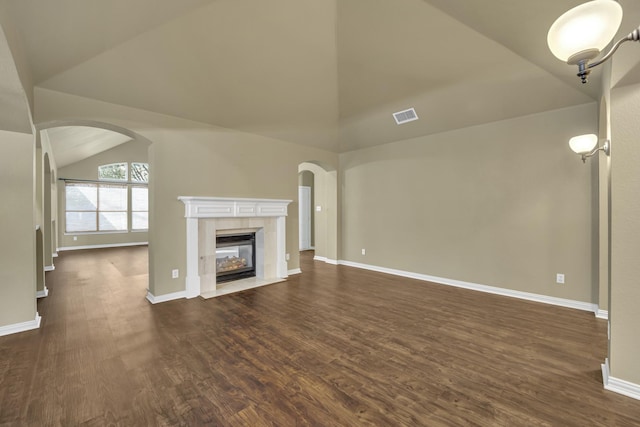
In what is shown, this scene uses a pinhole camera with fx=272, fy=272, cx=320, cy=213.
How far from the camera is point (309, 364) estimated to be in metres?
2.30

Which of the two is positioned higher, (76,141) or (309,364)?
(76,141)

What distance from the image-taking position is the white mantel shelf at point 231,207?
402 cm

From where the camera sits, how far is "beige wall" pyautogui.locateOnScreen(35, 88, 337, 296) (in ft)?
10.7

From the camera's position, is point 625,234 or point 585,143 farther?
point 585,143

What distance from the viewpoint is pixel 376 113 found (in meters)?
4.82

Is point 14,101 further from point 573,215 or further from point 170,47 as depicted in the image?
point 573,215

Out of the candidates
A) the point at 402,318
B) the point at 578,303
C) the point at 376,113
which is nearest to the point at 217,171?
the point at 376,113

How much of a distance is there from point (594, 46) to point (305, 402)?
95.8 inches

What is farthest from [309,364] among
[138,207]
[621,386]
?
[138,207]

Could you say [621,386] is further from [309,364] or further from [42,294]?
[42,294]

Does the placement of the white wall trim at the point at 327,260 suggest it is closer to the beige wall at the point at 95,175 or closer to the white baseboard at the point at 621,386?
the white baseboard at the point at 621,386

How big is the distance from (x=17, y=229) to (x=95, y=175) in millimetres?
7621

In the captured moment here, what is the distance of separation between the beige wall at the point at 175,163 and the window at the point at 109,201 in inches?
225

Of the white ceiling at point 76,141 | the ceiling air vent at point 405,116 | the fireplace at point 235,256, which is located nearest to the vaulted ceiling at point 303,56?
the ceiling air vent at point 405,116
